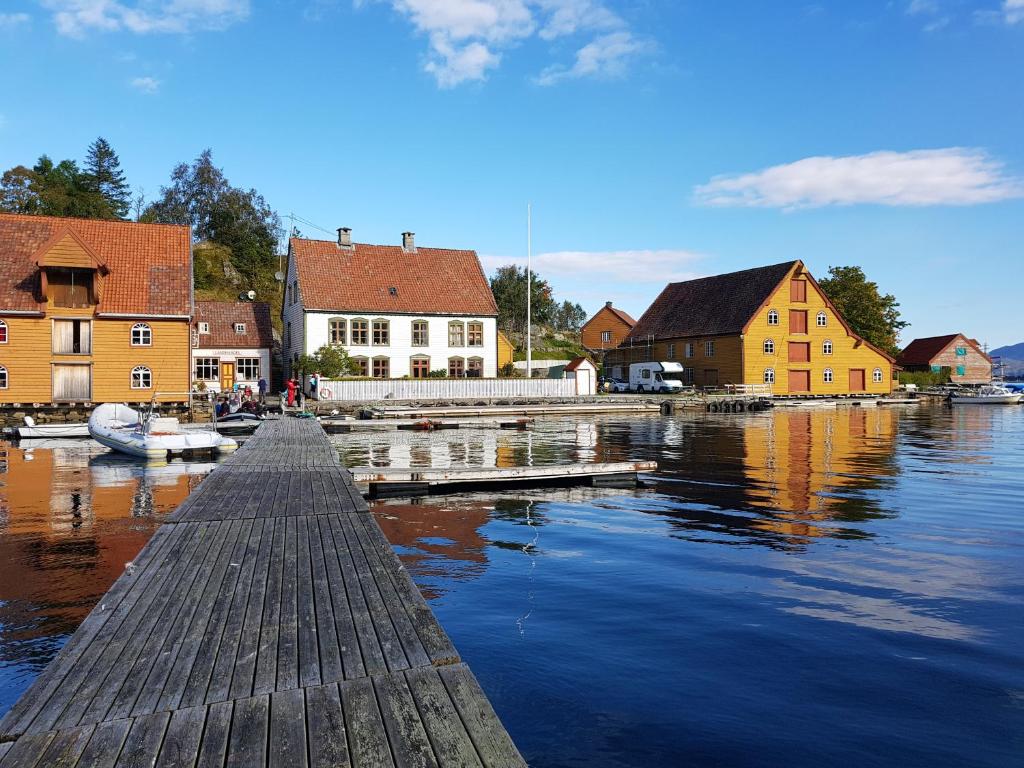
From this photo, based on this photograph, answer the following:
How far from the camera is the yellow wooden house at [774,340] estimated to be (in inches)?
2594

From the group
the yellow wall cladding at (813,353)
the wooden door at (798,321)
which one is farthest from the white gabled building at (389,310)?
the wooden door at (798,321)

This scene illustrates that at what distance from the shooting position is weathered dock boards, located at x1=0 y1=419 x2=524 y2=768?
13.2 ft

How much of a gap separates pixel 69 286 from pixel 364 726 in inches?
1803

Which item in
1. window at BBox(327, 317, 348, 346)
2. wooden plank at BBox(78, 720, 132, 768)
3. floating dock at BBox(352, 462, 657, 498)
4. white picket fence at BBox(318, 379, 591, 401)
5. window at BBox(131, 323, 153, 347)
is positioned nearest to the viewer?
wooden plank at BBox(78, 720, 132, 768)

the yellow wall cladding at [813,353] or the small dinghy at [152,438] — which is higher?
the yellow wall cladding at [813,353]

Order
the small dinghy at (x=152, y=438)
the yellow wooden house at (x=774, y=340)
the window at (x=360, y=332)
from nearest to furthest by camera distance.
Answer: the small dinghy at (x=152, y=438) → the window at (x=360, y=332) → the yellow wooden house at (x=774, y=340)

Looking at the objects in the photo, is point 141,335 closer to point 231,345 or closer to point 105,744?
point 231,345

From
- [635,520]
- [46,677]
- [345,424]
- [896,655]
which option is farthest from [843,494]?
[345,424]

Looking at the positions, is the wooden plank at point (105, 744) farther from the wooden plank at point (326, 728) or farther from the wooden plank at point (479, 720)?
the wooden plank at point (479, 720)

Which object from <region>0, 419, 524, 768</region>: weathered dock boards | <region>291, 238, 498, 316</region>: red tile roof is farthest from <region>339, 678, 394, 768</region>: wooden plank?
<region>291, 238, 498, 316</region>: red tile roof

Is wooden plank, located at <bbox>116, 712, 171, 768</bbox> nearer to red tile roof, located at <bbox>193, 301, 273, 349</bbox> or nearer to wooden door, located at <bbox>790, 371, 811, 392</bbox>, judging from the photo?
red tile roof, located at <bbox>193, 301, 273, 349</bbox>

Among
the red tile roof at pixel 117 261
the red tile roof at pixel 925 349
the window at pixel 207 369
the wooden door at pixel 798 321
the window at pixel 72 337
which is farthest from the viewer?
the red tile roof at pixel 925 349

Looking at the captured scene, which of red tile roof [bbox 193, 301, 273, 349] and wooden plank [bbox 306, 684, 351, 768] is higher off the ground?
red tile roof [bbox 193, 301, 273, 349]

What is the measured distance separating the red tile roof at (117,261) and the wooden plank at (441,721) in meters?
43.5
